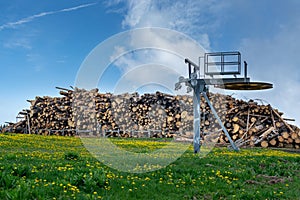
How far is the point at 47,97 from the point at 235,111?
21211 mm

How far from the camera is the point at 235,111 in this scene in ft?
99.9

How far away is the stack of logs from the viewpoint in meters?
28.7

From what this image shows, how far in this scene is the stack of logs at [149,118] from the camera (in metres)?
Result: 28.7

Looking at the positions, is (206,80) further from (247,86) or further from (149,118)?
(149,118)

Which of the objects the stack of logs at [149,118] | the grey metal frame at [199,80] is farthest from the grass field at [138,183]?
the stack of logs at [149,118]

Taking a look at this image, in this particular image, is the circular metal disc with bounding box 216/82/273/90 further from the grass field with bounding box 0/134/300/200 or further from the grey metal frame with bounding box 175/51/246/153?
the grass field with bounding box 0/134/300/200

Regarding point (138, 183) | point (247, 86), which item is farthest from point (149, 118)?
point (138, 183)

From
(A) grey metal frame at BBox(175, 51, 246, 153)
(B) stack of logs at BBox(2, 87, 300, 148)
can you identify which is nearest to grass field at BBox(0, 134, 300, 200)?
(A) grey metal frame at BBox(175, 51, 246, 153)

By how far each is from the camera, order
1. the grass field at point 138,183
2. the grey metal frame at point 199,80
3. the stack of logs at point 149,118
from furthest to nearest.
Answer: the stack of logs at point 149,118 → the grey metal frame at point 199,80 → the grass field at point 138,183

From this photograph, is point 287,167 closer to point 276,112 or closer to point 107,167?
point 107,167

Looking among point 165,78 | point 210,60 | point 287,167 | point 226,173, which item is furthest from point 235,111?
point 226,173

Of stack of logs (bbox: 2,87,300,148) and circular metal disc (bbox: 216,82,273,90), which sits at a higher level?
circular metal disc (bbox: 216,82,273,90)

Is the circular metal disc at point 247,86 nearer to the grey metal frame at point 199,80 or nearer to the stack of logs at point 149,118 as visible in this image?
the grey metal frame at point 199,80

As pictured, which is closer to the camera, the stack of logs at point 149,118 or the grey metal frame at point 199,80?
the grey metal frame at point 199,80
